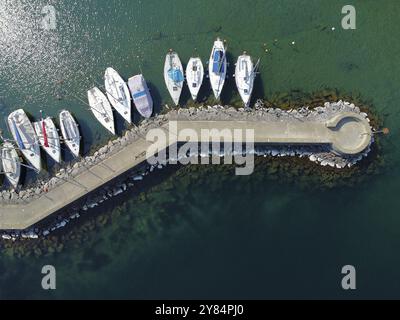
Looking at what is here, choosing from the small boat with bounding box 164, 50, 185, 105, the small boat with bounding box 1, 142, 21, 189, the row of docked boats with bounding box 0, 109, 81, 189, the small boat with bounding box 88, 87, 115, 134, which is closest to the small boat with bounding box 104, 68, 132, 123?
the small boat with bounding box 88, 87, 115, 134

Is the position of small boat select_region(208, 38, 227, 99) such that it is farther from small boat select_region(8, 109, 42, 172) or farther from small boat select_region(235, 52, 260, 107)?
small boat select_region(8, 109, 42, 172)

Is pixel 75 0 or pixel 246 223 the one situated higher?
pixel 75 0

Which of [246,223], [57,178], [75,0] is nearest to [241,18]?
[75,0]

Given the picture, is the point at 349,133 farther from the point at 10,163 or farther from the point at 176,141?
the point at 10,163

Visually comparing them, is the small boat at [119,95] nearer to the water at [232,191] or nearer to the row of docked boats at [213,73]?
the water at [232,191]

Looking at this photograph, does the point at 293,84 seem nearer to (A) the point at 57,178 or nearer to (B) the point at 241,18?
(B) the point at 241,18
